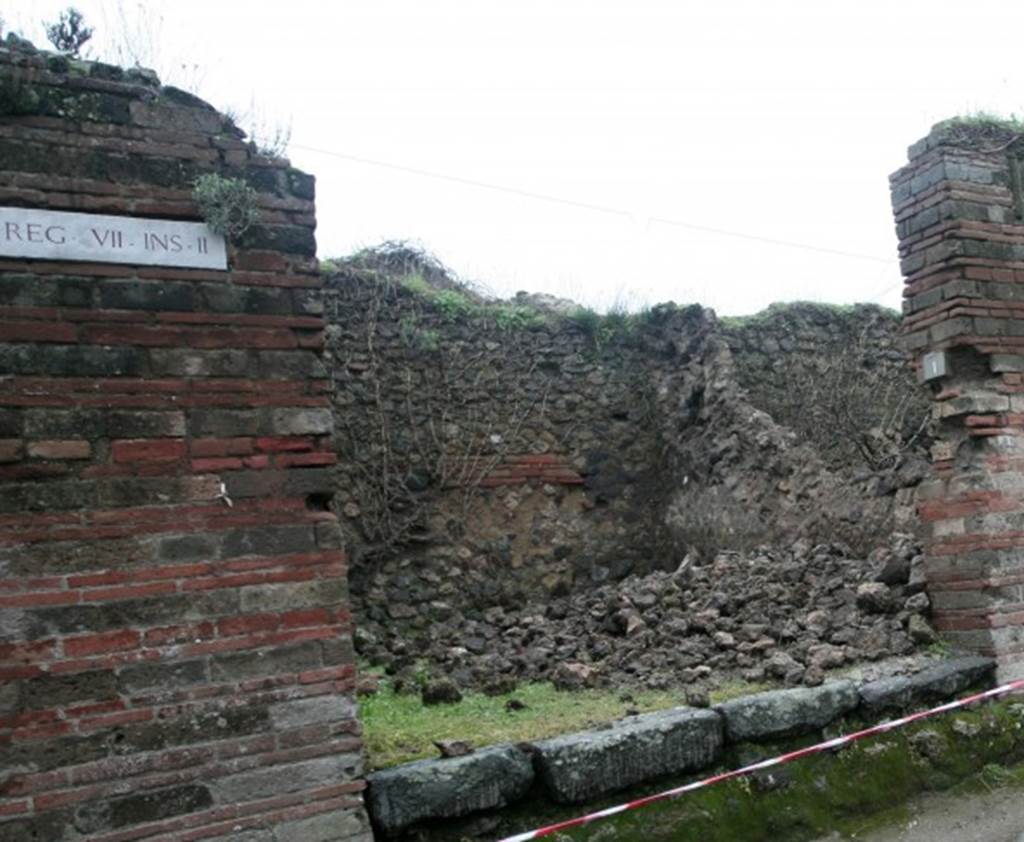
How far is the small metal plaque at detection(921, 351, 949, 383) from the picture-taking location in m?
6.23

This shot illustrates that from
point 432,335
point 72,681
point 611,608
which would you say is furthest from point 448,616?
point 72,681

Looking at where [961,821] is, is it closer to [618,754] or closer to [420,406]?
[618,754]

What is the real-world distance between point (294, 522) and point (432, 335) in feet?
18.7

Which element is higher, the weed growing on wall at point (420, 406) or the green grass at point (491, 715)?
the weed growing on wall at point (420, 406)

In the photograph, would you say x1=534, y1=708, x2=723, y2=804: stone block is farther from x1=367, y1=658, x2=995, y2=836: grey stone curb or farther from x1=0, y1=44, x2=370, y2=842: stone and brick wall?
x1=0, y1=44, x2=370, y2=842: stone and brick wall

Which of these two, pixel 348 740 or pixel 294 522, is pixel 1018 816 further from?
pixel 294 522

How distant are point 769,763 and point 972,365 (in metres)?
2.99

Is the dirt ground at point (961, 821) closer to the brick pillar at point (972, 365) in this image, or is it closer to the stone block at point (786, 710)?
the stone block at point (786, 710)

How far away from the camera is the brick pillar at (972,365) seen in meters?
6.03

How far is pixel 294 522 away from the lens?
4.11 meters

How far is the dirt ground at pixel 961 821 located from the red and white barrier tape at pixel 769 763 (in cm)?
41

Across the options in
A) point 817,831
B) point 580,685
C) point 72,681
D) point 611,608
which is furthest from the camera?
point 611,608

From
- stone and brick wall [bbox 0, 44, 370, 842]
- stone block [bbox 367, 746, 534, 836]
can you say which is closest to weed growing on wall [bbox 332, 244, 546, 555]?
stone block [bbox 367, 746, 534, 836]

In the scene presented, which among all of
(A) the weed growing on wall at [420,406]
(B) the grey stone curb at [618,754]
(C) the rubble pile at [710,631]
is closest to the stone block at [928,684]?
(B) the grey stone curb at [618,754]
